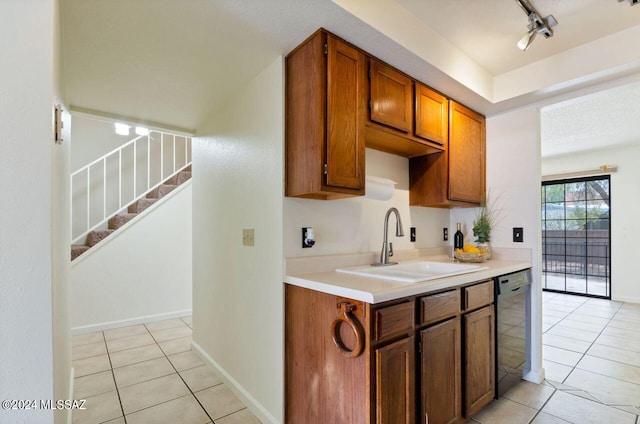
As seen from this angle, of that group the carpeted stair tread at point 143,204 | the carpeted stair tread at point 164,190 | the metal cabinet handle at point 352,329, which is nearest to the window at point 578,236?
the metal cabinet handle at point 352,329

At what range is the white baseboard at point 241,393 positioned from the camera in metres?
1.90

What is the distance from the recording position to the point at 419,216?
269 centimetres

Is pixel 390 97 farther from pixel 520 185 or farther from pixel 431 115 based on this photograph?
pixel 520 185

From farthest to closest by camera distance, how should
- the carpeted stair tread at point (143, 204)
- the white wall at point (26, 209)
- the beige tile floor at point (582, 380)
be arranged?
the carpeted stair tread at point (143, 204) → the beige tile floor at point (582, 380) → the white wall at point (26, 209)

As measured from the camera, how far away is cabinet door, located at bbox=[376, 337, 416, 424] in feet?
4.33

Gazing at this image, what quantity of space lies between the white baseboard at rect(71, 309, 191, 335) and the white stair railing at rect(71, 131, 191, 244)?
1193 mm

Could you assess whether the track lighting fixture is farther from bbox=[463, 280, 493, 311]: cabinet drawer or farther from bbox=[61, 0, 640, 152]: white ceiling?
bbox=[463, 280, 493, 311]: cabinet drawer

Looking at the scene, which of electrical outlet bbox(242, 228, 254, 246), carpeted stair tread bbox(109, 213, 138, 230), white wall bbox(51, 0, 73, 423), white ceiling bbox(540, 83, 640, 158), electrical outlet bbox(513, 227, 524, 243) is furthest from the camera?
carpeted stair tread bbox(109, 213, 138, 230)

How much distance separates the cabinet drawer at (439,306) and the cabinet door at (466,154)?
954 millimetres

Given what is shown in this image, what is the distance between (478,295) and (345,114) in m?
1.33

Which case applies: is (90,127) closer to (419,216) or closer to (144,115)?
(144,115)

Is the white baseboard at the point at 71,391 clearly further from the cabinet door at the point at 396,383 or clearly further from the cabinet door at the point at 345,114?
the cabinet door at the point at 345,114

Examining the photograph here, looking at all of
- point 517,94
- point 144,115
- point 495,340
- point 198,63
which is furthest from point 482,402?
point 144,115

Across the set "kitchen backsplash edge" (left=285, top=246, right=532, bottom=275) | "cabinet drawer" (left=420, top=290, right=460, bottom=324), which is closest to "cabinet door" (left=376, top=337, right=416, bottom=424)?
"cabinet drawer" (left=420, top=290, right=460, bottom=324)
